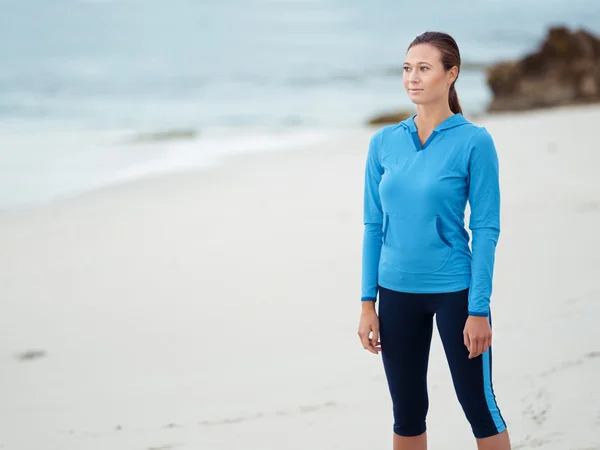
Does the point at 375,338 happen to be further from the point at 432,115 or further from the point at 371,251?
the point at 432,115

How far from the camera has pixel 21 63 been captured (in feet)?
135

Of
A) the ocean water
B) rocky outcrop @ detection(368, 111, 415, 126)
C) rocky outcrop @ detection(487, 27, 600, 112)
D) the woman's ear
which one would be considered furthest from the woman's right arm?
rocky outcrop @ detection(487, 27, 600, 112)

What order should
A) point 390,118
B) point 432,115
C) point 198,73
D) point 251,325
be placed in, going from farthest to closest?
1. point 198,73
2. point 390,118
3. point 251,325
4. point 432,115

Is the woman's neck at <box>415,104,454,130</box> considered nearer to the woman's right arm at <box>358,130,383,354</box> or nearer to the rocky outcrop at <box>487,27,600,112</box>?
the woman's right arm at <box>358,130,383,354</box>

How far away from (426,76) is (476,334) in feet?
2.63

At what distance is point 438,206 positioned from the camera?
6.73 ft

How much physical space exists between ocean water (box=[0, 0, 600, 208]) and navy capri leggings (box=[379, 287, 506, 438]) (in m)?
8.22

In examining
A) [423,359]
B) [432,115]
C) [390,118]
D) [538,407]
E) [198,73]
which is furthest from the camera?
[198,73]

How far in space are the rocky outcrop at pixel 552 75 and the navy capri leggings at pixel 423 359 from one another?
16675mm

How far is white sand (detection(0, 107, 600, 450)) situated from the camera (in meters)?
3.26

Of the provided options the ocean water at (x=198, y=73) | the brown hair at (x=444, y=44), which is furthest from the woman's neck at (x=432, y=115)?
the ocean water at (x=198, y=73)

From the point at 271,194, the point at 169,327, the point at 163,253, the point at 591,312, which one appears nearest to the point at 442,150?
the point at 591,312

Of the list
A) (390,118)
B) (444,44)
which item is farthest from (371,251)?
(390,118)

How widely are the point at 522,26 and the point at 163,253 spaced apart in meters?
60.7
